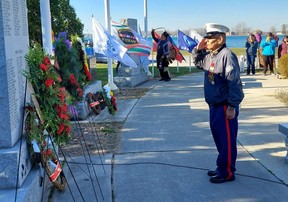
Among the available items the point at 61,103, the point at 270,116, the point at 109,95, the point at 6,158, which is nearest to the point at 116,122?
the point at 109,95

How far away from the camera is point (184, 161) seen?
5.32 metres

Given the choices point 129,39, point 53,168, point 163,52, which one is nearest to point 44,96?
point 53,168

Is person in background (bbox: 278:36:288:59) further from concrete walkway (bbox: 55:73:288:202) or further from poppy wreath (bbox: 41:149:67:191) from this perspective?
poppy wreath (bbox: 41:149:67:191)

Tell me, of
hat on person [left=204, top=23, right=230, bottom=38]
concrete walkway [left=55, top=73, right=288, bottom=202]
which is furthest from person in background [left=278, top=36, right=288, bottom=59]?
hat on person [left=204, top=23, right=230, bottom=38]

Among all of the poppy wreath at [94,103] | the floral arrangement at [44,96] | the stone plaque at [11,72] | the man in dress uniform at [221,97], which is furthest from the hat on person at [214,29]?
the poppy wreath at [94,103]

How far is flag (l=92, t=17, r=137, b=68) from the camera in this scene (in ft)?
32.0

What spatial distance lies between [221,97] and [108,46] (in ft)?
19.5

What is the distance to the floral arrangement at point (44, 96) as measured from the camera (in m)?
3.85

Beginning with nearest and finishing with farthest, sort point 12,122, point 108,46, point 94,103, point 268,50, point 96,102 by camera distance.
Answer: point 12,122
point 94,103
point 96,102
point 108,46
point 268,50

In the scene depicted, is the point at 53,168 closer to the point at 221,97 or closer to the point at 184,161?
the point at 184,161

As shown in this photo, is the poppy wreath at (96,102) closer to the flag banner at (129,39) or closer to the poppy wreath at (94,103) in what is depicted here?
the poppy wreath at (94,103)

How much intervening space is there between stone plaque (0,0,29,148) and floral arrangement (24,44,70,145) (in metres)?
0.12

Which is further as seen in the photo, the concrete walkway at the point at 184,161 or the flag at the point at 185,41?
the flag at the point at 185,41

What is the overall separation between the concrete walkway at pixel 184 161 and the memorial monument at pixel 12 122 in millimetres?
740
